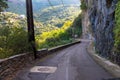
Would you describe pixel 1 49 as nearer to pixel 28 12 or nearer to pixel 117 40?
pixel 28 12

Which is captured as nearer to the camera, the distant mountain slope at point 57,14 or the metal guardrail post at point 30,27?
the metal guardrail post at point 30,27

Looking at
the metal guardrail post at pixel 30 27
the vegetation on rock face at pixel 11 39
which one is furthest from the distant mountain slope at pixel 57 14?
the vegetation on rock face at pixel 11 39

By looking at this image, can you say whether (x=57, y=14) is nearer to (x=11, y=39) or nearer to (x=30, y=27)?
(x=30, y=27)

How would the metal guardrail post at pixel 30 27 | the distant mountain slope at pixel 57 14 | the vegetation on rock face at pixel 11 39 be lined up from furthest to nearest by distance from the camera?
the distant mountain slope at pixel 57 14 < the metal guardrail post at pixel 30 27 < the vegetation on rock face at pixel 11 39

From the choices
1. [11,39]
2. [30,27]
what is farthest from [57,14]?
[11,39]

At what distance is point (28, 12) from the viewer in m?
22.9

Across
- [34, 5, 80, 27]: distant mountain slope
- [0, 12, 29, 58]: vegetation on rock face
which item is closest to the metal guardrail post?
[0, 12, 29, 58]: vegetation on rock face

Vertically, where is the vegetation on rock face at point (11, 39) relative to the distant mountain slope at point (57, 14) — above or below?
below

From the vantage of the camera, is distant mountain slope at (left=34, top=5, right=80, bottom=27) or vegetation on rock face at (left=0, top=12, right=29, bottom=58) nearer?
vegetation on rock face at (left=0, top=12, right=29, bottom=58)

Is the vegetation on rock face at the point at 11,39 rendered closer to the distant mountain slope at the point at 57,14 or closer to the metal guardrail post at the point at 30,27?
the metal guardrail post at the point at 30,27

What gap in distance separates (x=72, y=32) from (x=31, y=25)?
93065 millimetres

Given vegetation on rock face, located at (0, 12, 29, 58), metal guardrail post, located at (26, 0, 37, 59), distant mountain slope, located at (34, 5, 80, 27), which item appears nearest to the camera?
vegetation on rock face, located at (0, 12, 29, 58)

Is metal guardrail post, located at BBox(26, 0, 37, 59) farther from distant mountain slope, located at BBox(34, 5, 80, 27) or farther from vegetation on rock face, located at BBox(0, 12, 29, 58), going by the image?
distant mountain slope, located at BBox(34, 5, 80, 27)

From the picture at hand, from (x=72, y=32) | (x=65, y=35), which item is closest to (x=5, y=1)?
(x=65, y=35)
